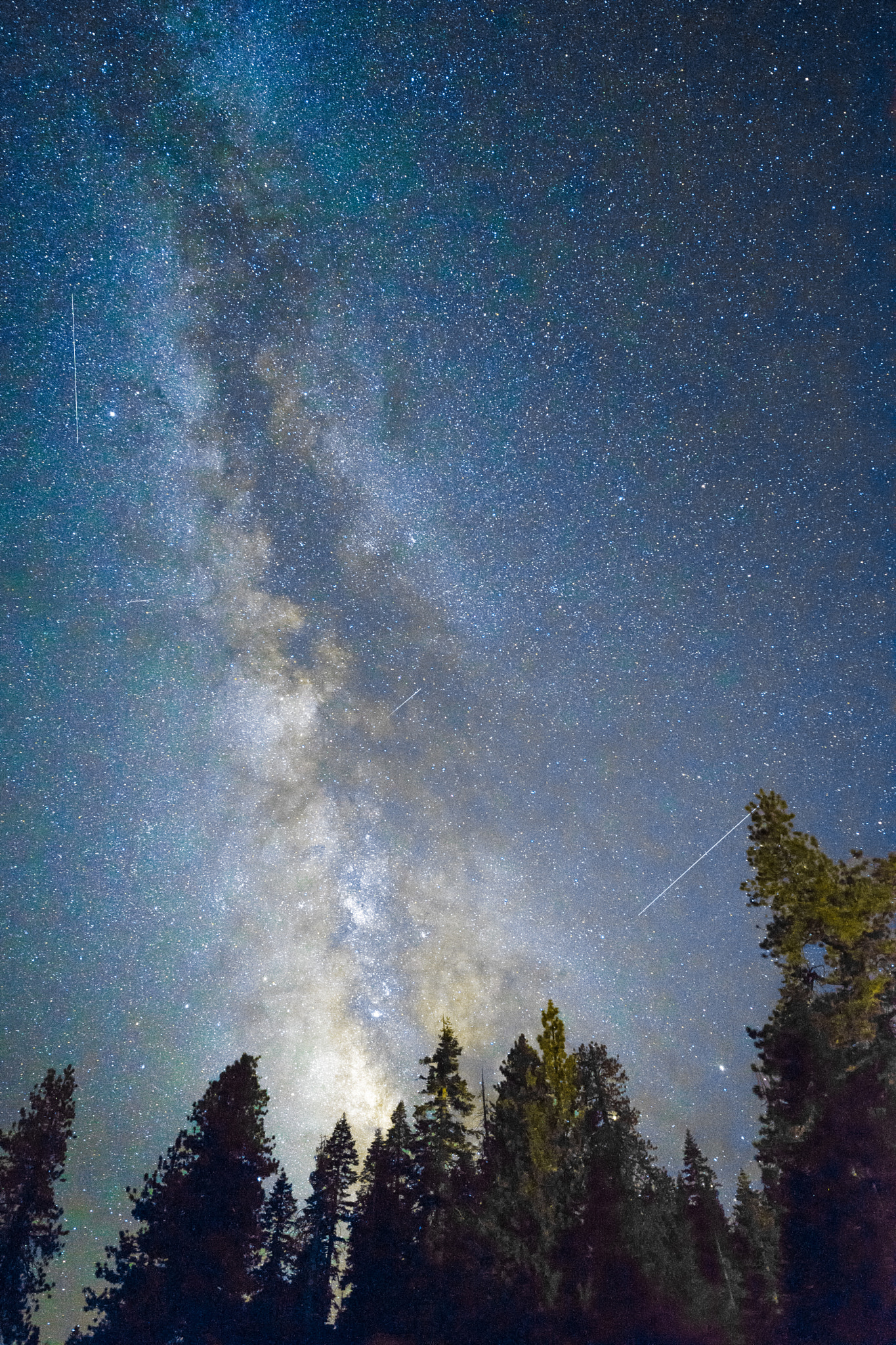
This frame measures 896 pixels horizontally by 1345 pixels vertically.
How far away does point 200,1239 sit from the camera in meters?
26.3

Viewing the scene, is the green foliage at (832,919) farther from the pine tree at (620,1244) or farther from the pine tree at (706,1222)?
the pine tree at (706,1222)

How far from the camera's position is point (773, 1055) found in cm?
2202

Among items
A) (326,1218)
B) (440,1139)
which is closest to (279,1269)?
(326,1218)

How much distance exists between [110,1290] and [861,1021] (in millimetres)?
29465

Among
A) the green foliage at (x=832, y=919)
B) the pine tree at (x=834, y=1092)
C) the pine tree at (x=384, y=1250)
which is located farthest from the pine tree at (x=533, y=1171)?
the green foliage at (x=832, y=919)

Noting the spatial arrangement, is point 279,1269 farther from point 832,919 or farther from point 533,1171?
point 832,919

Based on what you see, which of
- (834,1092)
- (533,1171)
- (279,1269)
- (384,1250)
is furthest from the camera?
(279,1269)

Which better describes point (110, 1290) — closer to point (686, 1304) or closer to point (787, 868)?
point (686, 1304)

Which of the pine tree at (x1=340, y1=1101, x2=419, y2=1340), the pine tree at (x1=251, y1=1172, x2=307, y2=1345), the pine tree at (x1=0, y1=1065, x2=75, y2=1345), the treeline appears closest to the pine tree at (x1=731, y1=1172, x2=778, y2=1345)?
the treeline

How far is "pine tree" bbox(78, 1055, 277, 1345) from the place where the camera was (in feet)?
83.9

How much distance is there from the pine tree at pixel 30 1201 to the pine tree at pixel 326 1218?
17.0 metres

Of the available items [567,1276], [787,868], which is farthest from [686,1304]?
[787,868]

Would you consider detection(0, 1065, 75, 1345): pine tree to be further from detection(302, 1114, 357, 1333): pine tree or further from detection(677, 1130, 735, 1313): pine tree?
detection(677, 1130, 735, 1313): pine tree

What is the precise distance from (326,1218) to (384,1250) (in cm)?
873
